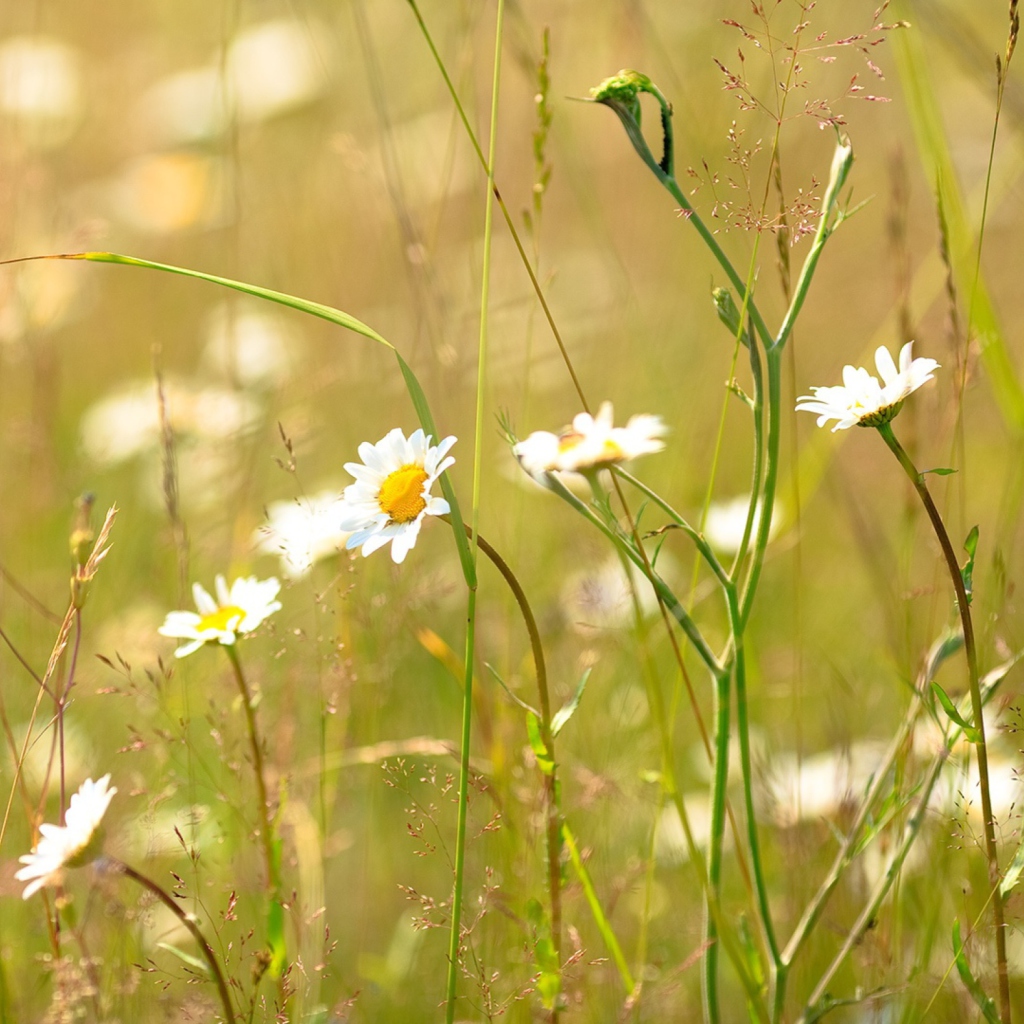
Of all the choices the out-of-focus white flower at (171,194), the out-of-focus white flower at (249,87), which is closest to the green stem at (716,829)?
the out-of-focus white flower at (171,194)

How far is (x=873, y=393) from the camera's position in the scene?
90 cm

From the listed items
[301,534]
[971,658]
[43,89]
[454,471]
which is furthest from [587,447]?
[43,89]

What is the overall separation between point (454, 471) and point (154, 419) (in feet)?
2.28

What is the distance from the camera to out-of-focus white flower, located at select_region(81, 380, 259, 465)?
230 cm

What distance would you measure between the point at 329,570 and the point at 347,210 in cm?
232

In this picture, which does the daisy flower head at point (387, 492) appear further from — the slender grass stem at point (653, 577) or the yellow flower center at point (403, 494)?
the slender grass stem at point (653, 577)

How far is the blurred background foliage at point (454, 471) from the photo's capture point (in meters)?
1.33

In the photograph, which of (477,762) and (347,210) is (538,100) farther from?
(347,210)

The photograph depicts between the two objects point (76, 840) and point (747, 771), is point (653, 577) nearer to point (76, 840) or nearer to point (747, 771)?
point (747, 771)

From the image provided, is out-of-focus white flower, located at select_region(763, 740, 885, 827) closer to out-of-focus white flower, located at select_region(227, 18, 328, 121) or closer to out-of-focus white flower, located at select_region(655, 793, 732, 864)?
out-of-focus white flower, located at select_region(655, 793, 732, 864)

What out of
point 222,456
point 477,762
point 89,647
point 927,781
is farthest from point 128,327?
point 927,781

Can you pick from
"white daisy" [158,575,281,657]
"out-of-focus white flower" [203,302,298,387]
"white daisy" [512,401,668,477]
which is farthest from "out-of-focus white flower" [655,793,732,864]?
"out-of-focus white flower" [203,302,298,387]

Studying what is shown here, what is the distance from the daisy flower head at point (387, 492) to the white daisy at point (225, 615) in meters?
0.15

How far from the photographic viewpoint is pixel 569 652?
2.07 metres
